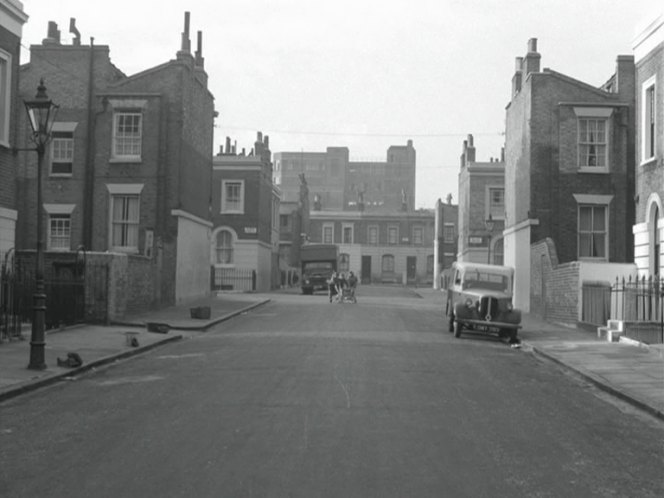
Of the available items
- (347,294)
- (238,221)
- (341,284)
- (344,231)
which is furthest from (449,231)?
(341,284)

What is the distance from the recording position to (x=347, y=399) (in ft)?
37.5

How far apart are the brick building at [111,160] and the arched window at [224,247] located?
18.9 m

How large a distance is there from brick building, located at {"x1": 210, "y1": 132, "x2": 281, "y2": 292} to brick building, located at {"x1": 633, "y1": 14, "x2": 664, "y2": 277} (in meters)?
32.8

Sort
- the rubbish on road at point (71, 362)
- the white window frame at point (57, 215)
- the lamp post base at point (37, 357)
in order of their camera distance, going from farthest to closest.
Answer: the white window frame at point (57, 215) → the rubbish on road at point (71, 362) → the lamp post base at point (37, 357)

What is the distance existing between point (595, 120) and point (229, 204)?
90.1ft

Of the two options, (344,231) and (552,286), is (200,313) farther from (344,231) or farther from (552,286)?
(344,231)

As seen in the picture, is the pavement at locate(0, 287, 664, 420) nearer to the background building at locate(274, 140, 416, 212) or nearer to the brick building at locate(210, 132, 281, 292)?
the brick building at locate(210, 132, 281, 292)

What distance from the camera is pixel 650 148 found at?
2380 centimetres

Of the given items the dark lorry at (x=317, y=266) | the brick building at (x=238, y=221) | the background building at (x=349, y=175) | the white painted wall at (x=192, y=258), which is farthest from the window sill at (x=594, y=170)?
the background building at (x=349, y=175)

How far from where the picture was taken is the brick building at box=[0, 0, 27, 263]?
66.3 ft

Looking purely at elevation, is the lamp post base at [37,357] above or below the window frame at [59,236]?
below

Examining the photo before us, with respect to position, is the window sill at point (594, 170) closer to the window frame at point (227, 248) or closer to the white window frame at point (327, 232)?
the window frame at point (227, 248)

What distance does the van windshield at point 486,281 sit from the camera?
24.2 m

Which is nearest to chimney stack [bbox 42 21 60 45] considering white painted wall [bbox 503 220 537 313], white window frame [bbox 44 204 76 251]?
white window frame [bbox 44 204 76 251]
